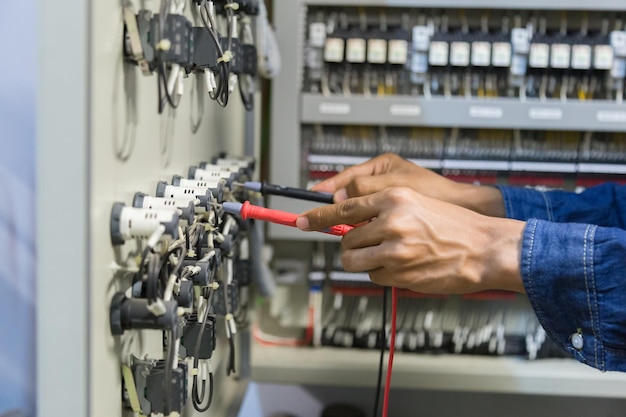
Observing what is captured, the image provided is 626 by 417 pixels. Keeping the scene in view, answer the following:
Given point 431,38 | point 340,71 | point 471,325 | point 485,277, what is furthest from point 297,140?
point 485,277

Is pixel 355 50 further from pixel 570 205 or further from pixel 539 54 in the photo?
pixel 570 205

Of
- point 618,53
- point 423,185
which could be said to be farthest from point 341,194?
point 618,53

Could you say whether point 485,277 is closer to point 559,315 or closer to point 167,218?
point 559,315

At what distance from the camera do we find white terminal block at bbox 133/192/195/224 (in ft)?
2.90

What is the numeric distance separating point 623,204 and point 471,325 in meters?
0.68

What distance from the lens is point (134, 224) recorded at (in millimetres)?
812

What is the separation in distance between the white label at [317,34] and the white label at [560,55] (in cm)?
63

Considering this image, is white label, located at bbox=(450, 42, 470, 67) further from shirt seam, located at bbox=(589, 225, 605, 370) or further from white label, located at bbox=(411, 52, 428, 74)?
shirt seam, located at bbox=(589, 225, 605, 370)

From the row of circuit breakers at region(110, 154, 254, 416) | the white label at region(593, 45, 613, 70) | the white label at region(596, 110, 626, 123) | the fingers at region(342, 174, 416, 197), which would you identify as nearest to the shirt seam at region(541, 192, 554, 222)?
the fingers at region(342, 174, 416, 197)

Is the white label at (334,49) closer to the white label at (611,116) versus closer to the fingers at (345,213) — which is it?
the white label at (611,116)

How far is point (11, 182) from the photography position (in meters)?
0.88

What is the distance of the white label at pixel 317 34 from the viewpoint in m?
1.90

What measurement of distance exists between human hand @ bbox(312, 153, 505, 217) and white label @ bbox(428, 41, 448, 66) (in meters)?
0.44

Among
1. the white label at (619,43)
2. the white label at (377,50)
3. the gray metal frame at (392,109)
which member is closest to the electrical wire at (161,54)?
the gray metal frame at (392,109)
